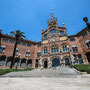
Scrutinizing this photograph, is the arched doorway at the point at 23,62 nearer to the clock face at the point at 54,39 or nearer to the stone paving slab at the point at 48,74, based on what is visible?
the stone paving slab at the point at 48,74

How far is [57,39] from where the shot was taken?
94.1 ft

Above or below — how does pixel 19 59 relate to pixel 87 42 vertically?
below

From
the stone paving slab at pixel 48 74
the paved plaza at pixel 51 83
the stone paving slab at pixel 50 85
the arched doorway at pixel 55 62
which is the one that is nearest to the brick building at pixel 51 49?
the arched doorway at pixel 55 62

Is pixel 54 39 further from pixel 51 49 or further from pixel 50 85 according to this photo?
pixel 50 85

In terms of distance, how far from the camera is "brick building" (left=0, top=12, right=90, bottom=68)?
23.4 meters

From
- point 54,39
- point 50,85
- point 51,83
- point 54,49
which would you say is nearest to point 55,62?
point 54,49

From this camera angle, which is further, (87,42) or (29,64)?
(29,64)

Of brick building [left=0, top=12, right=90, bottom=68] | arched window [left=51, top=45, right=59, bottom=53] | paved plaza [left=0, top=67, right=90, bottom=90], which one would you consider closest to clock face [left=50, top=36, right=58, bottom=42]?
brick building [left=0, top=12, right=90, bottom=68]

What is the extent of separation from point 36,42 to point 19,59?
37.5 ft

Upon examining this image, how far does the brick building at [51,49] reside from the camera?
23.4 m

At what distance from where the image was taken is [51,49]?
28016 millimetres

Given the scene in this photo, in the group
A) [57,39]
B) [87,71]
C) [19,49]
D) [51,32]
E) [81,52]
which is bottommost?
[87,71]

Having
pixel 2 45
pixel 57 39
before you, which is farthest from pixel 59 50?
pixel 2 45

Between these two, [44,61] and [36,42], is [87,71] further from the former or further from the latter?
[36,42]
